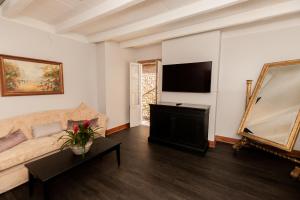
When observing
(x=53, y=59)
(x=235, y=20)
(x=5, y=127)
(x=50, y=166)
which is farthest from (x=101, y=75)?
(x=235, y=20)

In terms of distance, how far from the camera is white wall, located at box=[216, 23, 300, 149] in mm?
2795

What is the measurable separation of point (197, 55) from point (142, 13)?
149 centimetres

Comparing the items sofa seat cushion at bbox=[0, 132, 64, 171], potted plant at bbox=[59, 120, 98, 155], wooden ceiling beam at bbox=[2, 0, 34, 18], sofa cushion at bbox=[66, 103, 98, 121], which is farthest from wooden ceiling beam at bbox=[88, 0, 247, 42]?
sofa seat cushion at bbox=[0, 132, 64, 171]

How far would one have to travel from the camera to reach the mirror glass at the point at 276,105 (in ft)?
7.78

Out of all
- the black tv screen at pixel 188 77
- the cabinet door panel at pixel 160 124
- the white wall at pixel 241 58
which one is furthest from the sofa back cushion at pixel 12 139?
the white wall at pixel 241 58

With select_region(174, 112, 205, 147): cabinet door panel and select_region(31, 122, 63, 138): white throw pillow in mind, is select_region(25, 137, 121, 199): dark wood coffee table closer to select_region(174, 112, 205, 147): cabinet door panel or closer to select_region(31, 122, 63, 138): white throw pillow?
select_region(31, 122, 63, 138): white throw pillow

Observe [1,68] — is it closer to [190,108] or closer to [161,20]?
[161,20]

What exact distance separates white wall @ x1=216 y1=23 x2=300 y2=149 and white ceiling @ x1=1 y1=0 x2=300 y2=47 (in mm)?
598

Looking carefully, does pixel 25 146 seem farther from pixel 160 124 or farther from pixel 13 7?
pixel 160 124

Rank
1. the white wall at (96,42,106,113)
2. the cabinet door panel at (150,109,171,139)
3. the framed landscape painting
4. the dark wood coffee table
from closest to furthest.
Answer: the dark wood coffee table < the framed landscape painting < the cabinet door panel at (150,109,171,139) < the white wall at (96,42,106,113)

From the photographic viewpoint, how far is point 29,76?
280 centimetres

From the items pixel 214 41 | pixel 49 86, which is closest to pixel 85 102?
pixel 49 86

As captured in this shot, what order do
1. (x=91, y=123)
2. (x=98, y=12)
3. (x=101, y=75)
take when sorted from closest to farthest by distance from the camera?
(x=98, y=12) < (x=91, y=123) < (x=101, y=75)

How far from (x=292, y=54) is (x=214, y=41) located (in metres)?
1.44
